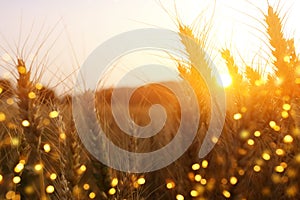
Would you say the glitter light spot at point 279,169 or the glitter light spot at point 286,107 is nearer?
the glitter light spot at point 279,169

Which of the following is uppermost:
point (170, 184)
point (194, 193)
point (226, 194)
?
point (226, 194)

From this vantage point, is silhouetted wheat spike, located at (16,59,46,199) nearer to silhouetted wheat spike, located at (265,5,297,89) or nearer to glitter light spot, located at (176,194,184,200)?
glitter light spot, located at (176,194,184,200)

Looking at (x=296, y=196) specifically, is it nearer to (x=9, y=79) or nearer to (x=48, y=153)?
(x=48, y=153)

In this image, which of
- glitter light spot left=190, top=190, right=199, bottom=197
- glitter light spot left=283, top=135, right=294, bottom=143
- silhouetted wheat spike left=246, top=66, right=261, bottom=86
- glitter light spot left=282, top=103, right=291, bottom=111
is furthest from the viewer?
silhouetted wheat spike left=246, top=66, right=261, bottom=86

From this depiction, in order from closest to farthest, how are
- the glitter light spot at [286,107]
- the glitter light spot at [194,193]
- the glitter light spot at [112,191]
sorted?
1. the glitter light spot at [112,191]
2. the glitter light spot at [194,193]
3. the glitter light spot at [286,107]

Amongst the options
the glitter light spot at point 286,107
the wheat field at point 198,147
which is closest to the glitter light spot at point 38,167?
the wheat field at point 198,147

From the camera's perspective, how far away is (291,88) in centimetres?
310

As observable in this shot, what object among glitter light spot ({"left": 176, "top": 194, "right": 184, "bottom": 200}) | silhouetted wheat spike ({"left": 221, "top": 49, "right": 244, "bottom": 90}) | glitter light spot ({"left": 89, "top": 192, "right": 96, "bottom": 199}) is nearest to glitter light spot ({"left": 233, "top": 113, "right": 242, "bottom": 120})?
silhouetted wheat spike ({"left": 221, "top": 49, "right": 244, "bottom": 90})

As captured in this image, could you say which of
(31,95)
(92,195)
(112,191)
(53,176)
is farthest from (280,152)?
(31,95)

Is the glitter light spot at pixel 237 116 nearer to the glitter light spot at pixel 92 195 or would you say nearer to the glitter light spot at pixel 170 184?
the glitter light spot at pixel 170 184

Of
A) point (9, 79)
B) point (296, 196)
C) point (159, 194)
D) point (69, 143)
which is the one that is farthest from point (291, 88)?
point (9, 79)

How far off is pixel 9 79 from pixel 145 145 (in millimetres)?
1228

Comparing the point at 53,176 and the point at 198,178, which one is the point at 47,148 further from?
the point at 198,178

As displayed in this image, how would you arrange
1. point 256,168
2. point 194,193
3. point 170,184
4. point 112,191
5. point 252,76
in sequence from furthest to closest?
point 252,76, point 170,184, point 256,168, point 194,193, point 112,191
